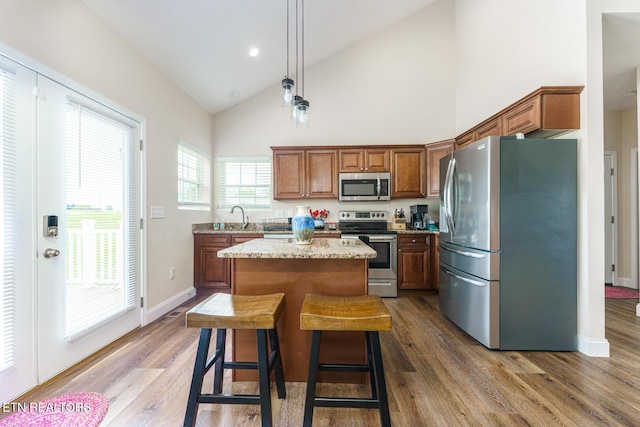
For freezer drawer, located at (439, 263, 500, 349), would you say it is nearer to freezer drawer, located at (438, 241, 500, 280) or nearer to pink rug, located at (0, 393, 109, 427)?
freezer drawer, located at (438, 241, 500, 280)

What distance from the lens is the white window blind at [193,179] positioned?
3592 mm

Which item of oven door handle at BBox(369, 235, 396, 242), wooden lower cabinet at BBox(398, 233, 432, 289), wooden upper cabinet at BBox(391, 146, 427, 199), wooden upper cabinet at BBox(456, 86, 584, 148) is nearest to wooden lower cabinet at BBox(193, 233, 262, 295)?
oven door handle at BBox(369, 235, 396, 242)

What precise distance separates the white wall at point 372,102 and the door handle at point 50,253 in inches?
105

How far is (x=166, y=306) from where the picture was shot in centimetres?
309

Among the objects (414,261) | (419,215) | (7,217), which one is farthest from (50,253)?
(419,215)

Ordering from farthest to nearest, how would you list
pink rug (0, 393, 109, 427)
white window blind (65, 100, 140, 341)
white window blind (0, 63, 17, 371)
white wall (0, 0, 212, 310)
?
1. white window blind (65, 100, 140, 341)
2. white wall (0, 0, 212, 310)
3. white window blind (0, 63, 17, 371)
4. pink rug (0, 393, 109, 427)

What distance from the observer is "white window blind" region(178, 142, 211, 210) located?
3592mm

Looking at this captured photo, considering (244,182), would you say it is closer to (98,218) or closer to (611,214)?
(98,218)

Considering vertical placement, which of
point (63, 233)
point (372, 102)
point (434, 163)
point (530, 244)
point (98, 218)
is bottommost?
point (530, 244)

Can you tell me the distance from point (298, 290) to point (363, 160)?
9.31ft

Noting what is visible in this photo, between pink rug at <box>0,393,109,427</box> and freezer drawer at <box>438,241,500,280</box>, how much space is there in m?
2.82

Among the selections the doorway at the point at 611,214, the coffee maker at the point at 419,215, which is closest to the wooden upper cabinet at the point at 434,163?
the coffee maker at the point at 419,215

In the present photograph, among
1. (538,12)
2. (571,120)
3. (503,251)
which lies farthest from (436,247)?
(538,12)

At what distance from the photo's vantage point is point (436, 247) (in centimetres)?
373
